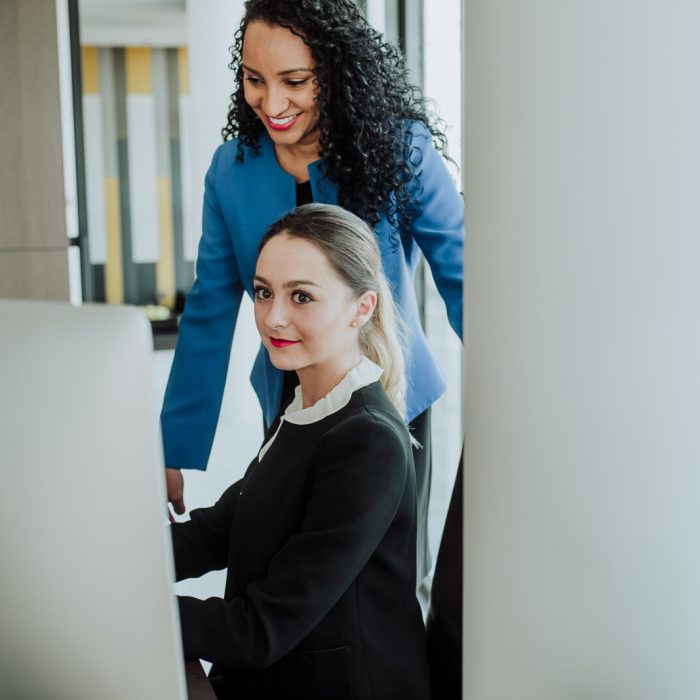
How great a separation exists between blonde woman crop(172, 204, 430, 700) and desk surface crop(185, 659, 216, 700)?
0.9 inches

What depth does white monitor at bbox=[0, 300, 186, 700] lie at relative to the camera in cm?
51

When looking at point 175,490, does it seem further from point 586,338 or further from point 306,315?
point 586,338

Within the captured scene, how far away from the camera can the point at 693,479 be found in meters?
0.54

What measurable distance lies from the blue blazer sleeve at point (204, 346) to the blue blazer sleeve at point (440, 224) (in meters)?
0.34

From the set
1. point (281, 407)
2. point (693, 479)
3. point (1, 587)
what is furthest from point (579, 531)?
point (281, 407)

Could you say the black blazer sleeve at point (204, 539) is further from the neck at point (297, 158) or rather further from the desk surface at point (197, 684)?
the neck at point (297, 158)

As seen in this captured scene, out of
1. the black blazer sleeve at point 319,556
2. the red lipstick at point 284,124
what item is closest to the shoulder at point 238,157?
the red lipstick at point 284,124

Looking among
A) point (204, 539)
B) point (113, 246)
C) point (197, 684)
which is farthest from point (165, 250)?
point (197, 684)

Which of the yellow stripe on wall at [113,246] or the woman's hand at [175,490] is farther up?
the yellow stripe on wall at [113,246]

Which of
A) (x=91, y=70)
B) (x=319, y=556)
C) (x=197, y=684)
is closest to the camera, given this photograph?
(x=197, y=684)

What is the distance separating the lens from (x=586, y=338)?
54cm

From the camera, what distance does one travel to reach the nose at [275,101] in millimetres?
1382

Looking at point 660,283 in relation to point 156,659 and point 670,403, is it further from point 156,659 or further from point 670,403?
point 156,659

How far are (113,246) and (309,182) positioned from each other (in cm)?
643
